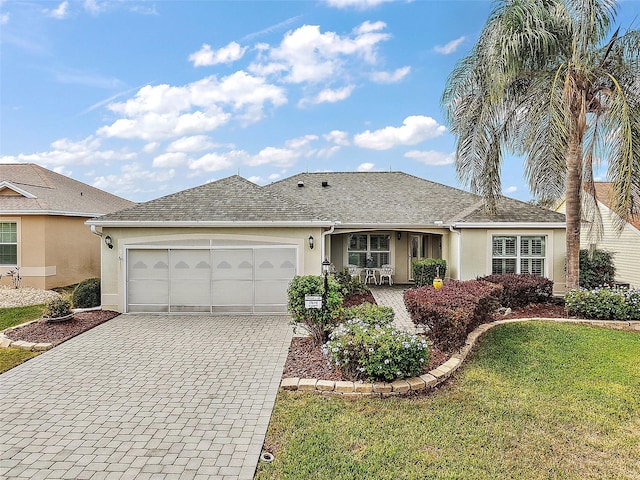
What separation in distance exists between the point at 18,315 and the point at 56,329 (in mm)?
3319

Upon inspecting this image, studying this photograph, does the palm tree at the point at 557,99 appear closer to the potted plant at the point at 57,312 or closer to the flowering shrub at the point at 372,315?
the flowering shrub at the point at 372,315

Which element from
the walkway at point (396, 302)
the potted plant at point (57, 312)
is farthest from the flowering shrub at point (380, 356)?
the potted plant at point (57, 312)

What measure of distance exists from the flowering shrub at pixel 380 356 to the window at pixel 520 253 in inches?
347

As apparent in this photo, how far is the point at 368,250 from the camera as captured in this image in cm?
1750

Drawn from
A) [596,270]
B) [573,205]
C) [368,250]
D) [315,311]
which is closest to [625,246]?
[596,270]

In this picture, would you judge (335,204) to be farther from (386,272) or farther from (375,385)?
(375,385)

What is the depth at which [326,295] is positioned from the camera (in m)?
8.34

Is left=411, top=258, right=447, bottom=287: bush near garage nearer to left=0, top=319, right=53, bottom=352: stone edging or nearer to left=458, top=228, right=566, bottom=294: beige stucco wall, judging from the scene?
left=458, top=228, right=566, bottom=294: beige stucco wall

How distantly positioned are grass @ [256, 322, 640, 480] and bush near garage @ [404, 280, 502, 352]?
678mm

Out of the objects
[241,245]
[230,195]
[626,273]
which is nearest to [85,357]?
[241,245]

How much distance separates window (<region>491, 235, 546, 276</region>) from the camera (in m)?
13.6

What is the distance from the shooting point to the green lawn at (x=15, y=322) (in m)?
7.76

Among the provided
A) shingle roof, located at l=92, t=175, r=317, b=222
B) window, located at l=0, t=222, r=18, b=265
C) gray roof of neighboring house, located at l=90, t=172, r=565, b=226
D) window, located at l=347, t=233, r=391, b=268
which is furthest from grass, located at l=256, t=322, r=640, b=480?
window, located at l=0, t=222, r=18, b=265

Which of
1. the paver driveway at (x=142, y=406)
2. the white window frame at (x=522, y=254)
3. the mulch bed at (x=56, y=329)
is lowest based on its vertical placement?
the paver driveway at (x=142, y=406)
